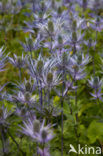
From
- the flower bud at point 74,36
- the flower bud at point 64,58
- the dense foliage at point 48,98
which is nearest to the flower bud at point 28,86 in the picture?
the dense foliage at point 48,98

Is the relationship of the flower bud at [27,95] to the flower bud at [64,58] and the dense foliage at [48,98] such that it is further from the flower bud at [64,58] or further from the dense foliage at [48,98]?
the flower bud at [64,58]

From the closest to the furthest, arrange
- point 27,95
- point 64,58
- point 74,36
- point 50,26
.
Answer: point 27,95, point 64,58, point 50,26, point 74,36

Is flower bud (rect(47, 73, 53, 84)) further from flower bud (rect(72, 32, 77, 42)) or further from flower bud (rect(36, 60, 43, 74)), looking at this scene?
flower bud (rect(72, 32, 77, 42))

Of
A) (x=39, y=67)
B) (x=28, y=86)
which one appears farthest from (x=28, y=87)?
(x=39, y=67)

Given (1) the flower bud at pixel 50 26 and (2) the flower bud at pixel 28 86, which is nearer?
(2) the flower bud at pixel 28 86

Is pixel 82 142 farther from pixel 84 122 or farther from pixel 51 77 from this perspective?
pixel 51 77

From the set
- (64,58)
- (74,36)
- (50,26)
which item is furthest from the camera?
(74,36)

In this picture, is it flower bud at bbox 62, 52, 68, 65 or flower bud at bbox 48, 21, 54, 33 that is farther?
flower bud at bbox 48, 21, 54, 33

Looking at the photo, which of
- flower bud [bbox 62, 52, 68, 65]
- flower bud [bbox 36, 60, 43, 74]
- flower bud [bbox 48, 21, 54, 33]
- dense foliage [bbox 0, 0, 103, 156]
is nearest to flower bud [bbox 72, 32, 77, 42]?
dense foliage [bbox 0, 0, 103, 156]

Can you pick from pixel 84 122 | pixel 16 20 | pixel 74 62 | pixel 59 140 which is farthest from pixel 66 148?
pixel 16 20

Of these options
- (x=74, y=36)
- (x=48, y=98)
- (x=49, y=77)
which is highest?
Result: (x=74, y=36)

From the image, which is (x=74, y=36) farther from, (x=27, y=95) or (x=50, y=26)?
(x=27, y=95)
